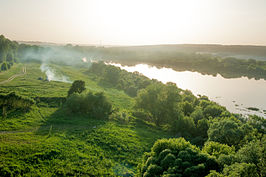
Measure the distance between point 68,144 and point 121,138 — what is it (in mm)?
10453

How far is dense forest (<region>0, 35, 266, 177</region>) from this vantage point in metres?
20.1

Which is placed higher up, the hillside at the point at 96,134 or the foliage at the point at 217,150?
the foliage at the point at 217,150

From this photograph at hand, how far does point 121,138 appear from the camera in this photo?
35469mm

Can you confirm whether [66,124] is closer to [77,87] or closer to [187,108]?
[77,87]

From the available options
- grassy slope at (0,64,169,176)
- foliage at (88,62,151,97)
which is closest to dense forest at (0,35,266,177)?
grassy slope at (0,64,169,176)

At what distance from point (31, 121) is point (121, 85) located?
60.0 meters

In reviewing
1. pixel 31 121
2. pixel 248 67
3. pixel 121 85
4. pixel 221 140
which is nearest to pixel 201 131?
pixel 221 140

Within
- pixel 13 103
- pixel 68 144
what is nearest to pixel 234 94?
pixel 68 144

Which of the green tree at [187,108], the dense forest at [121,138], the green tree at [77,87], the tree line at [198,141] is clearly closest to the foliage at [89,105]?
the dense forest at [121,138]

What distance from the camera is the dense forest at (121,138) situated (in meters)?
20.1

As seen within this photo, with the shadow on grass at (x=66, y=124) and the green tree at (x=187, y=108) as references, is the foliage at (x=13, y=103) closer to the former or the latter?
the shadow on grass at (x=66, y=124)

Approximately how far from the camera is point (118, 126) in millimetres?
42250

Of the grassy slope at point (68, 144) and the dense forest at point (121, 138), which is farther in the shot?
the grassy slope at point (68, 144)

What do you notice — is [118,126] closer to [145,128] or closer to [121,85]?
[145,128]
